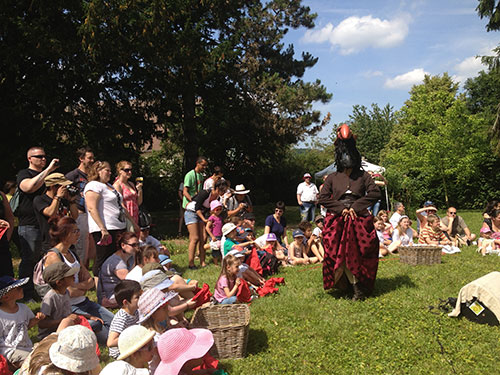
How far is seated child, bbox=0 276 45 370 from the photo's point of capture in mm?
3752

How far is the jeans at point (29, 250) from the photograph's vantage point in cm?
603

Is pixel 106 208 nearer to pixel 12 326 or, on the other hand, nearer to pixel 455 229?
pixel 12 326

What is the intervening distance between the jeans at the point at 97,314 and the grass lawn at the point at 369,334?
1.56 metres

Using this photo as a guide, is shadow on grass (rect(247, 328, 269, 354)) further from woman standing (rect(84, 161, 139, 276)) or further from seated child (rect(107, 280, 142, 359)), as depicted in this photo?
woman standing (rect(84, 161, 139, 276))

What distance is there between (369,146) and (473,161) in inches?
1040

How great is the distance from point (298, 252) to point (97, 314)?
16.1 feet

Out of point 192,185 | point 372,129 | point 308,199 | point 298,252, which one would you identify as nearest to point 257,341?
point 298,252

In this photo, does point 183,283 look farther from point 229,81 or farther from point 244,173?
point 244,173

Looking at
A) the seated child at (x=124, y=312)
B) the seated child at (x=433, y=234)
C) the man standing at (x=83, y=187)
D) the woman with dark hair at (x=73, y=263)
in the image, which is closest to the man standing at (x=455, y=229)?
the seated child at (x=433, y=234)

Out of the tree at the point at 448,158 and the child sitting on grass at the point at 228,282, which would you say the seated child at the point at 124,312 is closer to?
the child sitting on grass at the point at 228,282

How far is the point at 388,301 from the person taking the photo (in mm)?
5906

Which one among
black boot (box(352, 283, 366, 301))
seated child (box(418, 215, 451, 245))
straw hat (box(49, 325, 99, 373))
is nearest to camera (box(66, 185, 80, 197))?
straw hat (box(49, 325, 99, 373))

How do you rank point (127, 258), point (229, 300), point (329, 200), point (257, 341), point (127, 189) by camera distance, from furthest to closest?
point (127, 189) < point (329, 200) < point (127, 258) < point (229, 300) < point (257, 341)

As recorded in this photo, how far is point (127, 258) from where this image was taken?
6000 millimetres
